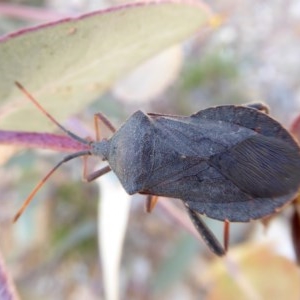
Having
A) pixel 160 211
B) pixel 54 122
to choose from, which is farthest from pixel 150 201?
pixel 160 211


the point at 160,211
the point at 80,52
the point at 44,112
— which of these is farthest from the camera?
the point at 160,211

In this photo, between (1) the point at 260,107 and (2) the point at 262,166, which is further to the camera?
(1) the point at 260,107

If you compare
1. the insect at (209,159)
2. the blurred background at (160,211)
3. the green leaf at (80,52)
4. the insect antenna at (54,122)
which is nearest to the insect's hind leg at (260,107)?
the insect at (209,159)

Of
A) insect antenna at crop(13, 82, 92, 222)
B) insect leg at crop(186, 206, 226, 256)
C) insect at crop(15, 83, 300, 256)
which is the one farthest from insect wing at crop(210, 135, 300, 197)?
insect antenna at crop(13, 82, 92, 222)

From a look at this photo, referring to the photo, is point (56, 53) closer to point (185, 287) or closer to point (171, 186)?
point (171, 186)

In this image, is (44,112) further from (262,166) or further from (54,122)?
(262,166)

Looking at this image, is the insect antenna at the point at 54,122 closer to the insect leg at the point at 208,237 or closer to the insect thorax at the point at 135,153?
the insect thorax at the point at 135,153
